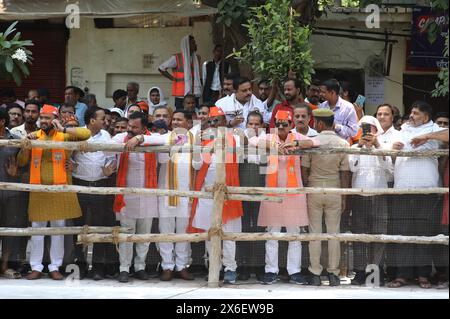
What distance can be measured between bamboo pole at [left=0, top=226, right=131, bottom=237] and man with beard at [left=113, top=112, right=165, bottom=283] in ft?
0.78

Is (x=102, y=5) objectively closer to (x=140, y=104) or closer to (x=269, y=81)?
(x=140, y=104)

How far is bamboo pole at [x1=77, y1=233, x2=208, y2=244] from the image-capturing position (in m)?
8.87

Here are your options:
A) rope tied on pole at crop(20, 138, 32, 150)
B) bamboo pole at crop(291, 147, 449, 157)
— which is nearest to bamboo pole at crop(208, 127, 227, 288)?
bamboo pole at crop(291, 147, 449, 157)

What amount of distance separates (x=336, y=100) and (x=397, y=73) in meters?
5.03

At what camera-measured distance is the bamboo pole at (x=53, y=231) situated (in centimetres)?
906

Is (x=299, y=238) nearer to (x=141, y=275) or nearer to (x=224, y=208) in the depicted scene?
(x=224, y=208)

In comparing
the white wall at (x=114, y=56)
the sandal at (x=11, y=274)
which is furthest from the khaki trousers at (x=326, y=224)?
the white wall at (x=114, y=56)

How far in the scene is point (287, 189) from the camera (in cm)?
889

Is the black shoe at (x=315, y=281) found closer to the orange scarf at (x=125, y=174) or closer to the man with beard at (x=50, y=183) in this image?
the orange scarf at (x=125, y=174)

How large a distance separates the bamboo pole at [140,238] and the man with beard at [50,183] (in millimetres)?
457

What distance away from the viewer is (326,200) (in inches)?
359

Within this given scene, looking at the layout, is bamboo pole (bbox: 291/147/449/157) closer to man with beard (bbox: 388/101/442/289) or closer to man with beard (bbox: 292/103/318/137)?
man with beard (bbox: 388/101/442/289)

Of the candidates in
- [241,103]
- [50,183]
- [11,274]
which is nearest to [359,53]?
Answer: [241,103]

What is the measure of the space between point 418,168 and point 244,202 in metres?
1.75
